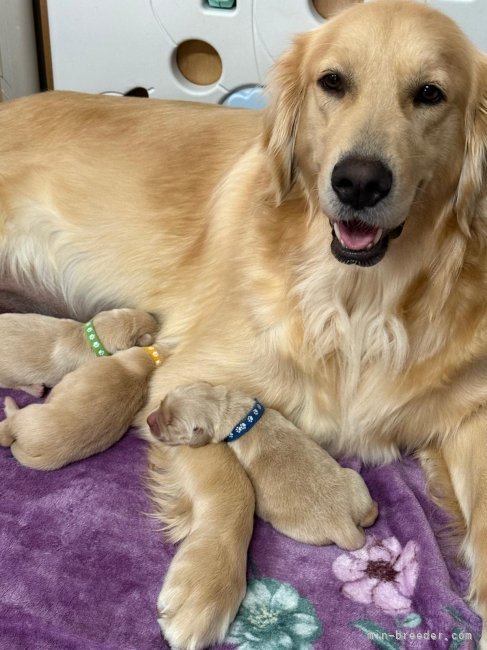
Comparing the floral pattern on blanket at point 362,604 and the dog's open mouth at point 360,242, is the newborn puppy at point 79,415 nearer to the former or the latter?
the floral pattern on blanket at point 362,604

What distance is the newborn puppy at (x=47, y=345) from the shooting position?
6.08 feet

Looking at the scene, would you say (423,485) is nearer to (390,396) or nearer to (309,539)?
(390,396)

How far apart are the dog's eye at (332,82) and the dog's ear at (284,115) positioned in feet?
0.34

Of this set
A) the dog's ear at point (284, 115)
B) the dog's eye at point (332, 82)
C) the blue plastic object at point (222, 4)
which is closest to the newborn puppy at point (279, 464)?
the dog's ear at point (284, 115)

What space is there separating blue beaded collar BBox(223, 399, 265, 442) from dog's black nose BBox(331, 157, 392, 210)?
0.53m

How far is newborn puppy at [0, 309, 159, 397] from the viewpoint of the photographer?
1.85m

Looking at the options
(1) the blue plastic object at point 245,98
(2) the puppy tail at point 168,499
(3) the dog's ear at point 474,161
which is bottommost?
(2) the puppy tail at point 168,499

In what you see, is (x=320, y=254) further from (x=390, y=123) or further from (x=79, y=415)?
(x=79, y=415)

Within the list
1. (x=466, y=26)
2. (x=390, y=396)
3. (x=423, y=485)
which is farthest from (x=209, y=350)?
(x=466, y=26)

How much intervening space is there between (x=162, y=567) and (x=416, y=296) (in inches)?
31.7

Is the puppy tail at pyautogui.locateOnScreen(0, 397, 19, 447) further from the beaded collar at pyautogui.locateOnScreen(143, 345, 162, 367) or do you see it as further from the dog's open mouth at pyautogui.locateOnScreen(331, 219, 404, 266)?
the dog's open mouth at pyautogui.locateOnScreen(331, 219, 404, 266)

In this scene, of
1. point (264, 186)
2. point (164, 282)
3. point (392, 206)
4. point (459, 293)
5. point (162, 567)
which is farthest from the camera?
point (164, 282)

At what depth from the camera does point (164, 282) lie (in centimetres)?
217

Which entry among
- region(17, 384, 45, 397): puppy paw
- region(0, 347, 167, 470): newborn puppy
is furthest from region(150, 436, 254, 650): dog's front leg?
region(17, 384, 45, 397): puppy paw
